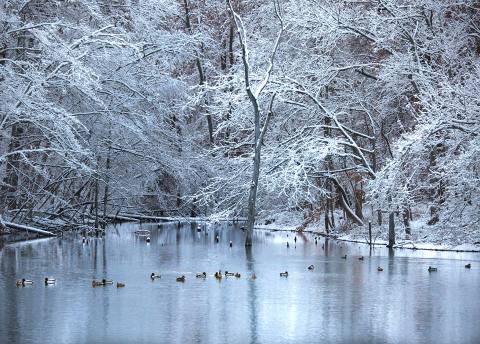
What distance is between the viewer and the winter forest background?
95.8 feet

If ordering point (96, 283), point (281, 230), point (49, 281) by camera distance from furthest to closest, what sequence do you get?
point (281, 230)
point (49, 281)
point (96, 283)

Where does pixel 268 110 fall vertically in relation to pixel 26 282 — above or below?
above

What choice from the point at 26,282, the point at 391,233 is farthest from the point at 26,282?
the point at 391,233

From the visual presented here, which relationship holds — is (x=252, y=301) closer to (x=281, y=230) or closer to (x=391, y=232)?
(x=391, y=232)

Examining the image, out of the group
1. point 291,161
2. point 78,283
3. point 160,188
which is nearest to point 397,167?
point 291,161

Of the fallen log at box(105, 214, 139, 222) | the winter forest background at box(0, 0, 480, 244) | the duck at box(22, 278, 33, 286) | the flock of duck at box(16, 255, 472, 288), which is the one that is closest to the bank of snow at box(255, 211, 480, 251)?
the winter forest background at box(0, 0, 480, 244)

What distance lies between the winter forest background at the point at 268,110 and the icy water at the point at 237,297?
328 centimetres

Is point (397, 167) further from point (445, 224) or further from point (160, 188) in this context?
point (160, 188)

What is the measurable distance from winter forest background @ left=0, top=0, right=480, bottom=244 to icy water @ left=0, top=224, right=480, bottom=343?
328cm

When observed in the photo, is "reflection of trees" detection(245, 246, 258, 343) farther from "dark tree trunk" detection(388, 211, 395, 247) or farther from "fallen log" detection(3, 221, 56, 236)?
"fallen log" detection(3, 221, 56, 236)

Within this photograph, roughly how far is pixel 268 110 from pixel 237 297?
17.7m

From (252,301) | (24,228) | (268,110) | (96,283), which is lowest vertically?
(252,301)

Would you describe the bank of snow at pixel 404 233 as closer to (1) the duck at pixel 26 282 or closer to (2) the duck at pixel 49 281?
(2) the duck at pixel 49 281

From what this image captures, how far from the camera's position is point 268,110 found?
35062 mm
